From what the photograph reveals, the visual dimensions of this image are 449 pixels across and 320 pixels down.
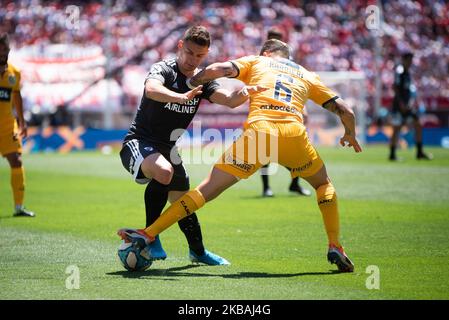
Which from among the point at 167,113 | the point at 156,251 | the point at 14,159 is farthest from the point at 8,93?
the point at 156,251

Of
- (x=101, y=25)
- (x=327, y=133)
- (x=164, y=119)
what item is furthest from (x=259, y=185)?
(x=101, y=25)

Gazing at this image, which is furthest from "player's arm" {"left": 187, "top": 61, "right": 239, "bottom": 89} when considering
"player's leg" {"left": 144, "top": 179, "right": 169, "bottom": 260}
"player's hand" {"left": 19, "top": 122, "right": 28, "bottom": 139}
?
"player's hand" {"left": 19, "top": 122, "right": 28, "bottom": 139}

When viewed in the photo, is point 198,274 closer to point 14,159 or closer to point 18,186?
point 18,186

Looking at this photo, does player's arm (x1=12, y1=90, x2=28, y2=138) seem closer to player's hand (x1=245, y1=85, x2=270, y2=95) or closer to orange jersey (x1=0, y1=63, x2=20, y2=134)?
orange jersey (x1=0, y1=63, x2=20, y2=134)

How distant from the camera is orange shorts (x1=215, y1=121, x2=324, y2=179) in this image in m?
7.25

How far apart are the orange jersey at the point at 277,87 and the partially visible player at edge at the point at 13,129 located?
18.0 ft

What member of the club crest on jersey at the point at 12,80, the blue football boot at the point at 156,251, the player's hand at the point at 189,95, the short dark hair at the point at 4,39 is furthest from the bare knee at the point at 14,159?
the player's hand at the point at 189,95

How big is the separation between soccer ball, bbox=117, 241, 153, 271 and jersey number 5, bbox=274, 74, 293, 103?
1.79 meters

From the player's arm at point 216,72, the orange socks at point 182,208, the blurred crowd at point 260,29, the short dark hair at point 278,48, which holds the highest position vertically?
the blurred crowd at point 260,29

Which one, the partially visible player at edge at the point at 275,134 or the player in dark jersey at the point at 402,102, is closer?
the partially visible player at edge at the point at 275,134

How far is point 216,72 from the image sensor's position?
7254 millimetres

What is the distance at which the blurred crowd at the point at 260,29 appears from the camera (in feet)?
114

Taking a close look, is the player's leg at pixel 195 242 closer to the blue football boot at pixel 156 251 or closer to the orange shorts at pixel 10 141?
the blue football boot at pixel 156 251

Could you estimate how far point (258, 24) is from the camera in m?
36.5
